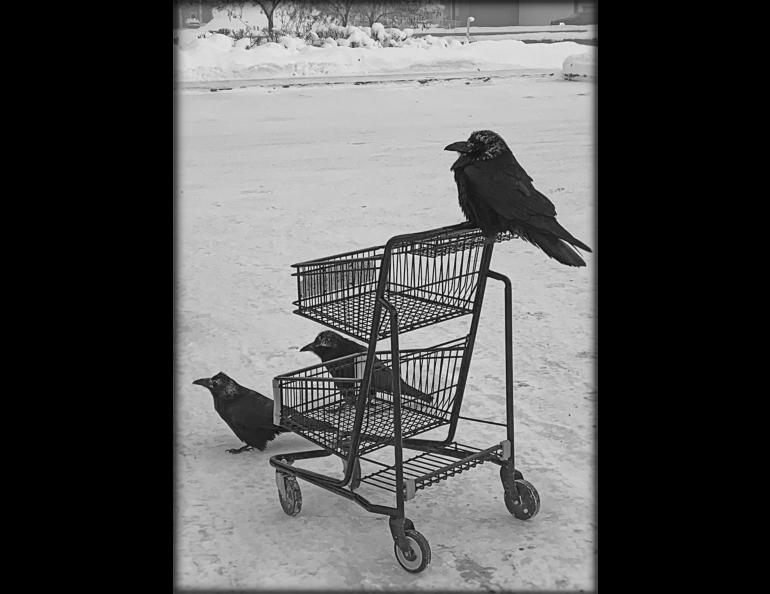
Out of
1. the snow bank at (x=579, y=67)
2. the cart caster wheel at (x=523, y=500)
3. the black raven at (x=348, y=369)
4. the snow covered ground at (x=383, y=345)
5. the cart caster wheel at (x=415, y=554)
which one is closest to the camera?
the cart caster wheel at (x=415, y=554)

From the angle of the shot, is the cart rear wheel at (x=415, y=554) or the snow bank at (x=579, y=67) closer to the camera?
the cart rear wheel at (x=415, y=554)

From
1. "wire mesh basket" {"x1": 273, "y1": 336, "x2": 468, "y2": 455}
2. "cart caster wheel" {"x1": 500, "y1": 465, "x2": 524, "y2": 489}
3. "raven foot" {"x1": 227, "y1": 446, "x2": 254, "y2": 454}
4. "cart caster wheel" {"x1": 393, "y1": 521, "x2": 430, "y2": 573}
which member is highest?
"wire mesh basket" {"x1": 273, "y1": 336, "x2": 468, "y2": 455}

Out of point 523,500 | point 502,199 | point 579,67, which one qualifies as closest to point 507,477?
point 523,500

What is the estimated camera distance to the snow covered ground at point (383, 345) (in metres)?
3.40

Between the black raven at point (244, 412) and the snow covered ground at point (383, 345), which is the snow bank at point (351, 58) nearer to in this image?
the snow covered ground at point (383, 345)

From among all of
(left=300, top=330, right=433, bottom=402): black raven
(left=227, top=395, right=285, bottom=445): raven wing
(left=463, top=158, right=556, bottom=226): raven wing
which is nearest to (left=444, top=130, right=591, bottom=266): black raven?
(left=463, top=158, right=556, bottom=226): raven wing

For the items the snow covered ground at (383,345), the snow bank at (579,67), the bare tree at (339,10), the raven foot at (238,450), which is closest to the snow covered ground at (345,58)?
the snow bank at (579,67)

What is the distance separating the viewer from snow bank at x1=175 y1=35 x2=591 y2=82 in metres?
25.2

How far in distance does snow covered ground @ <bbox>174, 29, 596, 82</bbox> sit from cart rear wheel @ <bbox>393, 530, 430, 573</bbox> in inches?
847

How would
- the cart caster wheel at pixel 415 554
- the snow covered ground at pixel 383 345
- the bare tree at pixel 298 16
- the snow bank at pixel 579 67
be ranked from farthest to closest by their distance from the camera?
the bare tree at pixel 298 16 → the snow bank at pixel 579 67 → the snow covered ground at pixel 383 345 → the cart caster wheel at pixel 415 554

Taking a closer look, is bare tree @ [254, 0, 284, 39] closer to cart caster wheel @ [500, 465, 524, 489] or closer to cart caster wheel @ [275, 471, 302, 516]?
cart caster wheel @ [275, 471, 302, 516]

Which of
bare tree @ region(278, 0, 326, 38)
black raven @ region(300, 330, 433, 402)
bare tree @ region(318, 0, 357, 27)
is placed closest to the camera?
black raven @ region(300, 330, 433, 402)

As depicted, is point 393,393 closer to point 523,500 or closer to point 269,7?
point 523,500

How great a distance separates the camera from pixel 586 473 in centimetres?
405
